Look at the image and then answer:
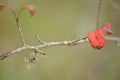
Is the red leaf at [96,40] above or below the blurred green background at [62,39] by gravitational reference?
above

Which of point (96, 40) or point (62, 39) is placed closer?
point (96, 40)

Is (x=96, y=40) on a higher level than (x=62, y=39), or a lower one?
higher

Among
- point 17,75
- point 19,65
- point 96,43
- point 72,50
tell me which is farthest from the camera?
point 72,50

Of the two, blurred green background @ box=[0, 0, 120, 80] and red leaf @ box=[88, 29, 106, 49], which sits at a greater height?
red leaf @ box=[88, 29, 106, 49]

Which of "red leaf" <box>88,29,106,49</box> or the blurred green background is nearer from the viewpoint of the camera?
"red leaf" <box>88,29,106,49</box>

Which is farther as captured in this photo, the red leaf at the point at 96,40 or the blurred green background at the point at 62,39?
the blurred green background at the point at 62,39

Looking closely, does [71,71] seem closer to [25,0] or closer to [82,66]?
[82,66]

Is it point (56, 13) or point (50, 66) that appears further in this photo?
point (56, 13)

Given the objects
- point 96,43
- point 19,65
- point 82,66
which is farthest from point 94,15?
point 96,43
